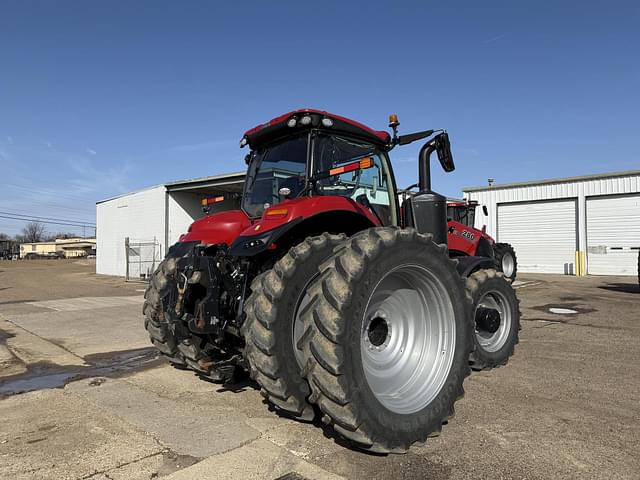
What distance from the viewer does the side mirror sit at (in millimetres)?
5047

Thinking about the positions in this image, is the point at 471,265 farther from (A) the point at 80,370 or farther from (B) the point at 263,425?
(A) the point at 80,370

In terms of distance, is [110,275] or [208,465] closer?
[208,465]

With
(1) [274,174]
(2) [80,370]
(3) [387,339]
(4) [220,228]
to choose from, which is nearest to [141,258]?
(2) [80,370]

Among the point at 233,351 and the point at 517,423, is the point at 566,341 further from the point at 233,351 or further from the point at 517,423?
the point at 233,351

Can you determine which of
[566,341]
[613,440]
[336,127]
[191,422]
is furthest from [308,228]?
[566,341]

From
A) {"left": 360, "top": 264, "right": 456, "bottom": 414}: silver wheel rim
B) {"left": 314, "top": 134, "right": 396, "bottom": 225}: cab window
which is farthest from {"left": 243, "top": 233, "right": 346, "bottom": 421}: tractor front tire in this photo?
{"left": 314, "top": 134, "right": 396, "bottom": 225}: cab window

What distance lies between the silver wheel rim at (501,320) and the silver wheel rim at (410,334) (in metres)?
2.05

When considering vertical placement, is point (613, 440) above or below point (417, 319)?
below

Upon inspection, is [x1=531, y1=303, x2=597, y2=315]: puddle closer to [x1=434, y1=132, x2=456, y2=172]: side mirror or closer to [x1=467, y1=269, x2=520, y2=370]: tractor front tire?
[x1=467, y1=269, x2=520, y2=370]: tractor front tire

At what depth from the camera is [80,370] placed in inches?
→ 224

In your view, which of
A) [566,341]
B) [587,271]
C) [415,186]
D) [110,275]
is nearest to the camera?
[415,186]

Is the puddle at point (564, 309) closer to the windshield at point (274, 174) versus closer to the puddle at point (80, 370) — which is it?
the windshield at point (274, 174)

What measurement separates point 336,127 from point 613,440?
3.37 m

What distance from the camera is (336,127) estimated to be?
14.4 feet
